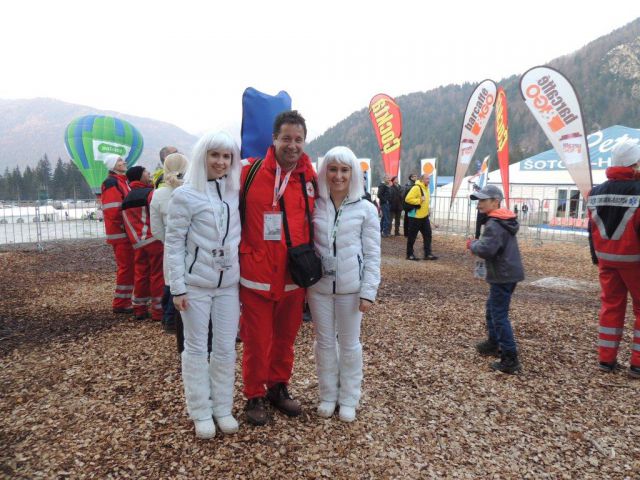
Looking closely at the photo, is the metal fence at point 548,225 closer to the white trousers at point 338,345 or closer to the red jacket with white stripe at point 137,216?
the red jacket with white stripe at point 137,216

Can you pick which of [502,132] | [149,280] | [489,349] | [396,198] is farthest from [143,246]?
[502,132]

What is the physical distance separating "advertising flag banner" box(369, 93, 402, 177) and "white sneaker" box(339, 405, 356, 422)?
38.0 feet

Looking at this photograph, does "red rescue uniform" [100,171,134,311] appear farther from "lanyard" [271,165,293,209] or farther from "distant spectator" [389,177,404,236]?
"distant spectator" [389,177,404,236]

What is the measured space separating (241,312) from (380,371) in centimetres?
158

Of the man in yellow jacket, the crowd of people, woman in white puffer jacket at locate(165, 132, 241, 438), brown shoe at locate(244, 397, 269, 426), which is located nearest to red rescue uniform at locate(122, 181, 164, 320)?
the crowd of people

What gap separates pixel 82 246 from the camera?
38.5ft

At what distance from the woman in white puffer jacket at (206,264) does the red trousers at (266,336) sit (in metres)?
0.10

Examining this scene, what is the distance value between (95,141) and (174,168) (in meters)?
18.9

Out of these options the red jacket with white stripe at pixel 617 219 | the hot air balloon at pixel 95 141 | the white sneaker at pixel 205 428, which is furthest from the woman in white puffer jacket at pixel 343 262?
the hot air balloon at pixel 95 141

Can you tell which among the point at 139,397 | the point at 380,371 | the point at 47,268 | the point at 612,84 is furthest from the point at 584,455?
the point at 612,84

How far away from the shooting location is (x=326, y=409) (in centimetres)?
282

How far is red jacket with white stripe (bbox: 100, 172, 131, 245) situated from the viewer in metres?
4.97

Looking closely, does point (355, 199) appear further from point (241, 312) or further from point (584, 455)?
point (584, 455)

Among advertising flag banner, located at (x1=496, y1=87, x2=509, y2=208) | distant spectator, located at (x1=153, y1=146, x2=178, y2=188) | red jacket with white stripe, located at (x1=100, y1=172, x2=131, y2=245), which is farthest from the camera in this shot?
advertising flag banner, located at (x1=496, y1=87, x2=509, y2=208)
